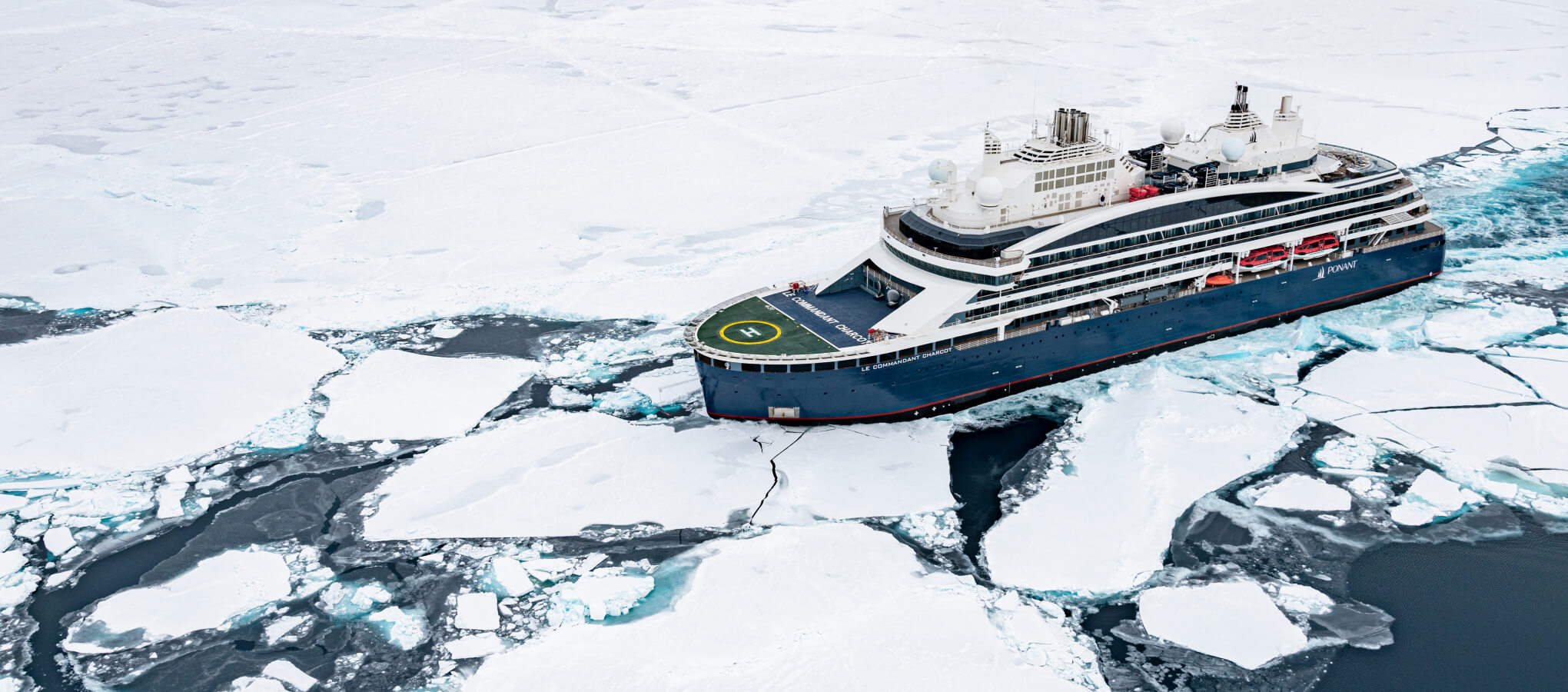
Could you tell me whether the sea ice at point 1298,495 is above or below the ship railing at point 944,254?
below

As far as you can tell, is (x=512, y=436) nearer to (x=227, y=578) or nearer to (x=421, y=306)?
(x=227, y=578)

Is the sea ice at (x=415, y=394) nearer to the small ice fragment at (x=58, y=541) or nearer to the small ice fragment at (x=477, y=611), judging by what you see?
the small ice fragment at (x=58, y=541)

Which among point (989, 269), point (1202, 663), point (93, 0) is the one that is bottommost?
point (1202, 663)

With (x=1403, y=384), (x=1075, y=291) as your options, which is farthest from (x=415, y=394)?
(x=1403, y=384)

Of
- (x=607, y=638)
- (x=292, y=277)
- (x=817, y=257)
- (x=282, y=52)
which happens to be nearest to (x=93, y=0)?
(x=282, y=52)

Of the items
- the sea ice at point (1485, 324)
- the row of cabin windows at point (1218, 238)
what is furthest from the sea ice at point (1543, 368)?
the row of cabin windows at point (1218, 238)

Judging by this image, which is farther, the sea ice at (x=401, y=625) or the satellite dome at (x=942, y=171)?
the satellite dome at (x=942, y=171)

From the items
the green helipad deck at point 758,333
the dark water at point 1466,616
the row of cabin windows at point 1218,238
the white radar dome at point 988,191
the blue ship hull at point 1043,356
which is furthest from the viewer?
the row of cabin windows at point 1218,238
